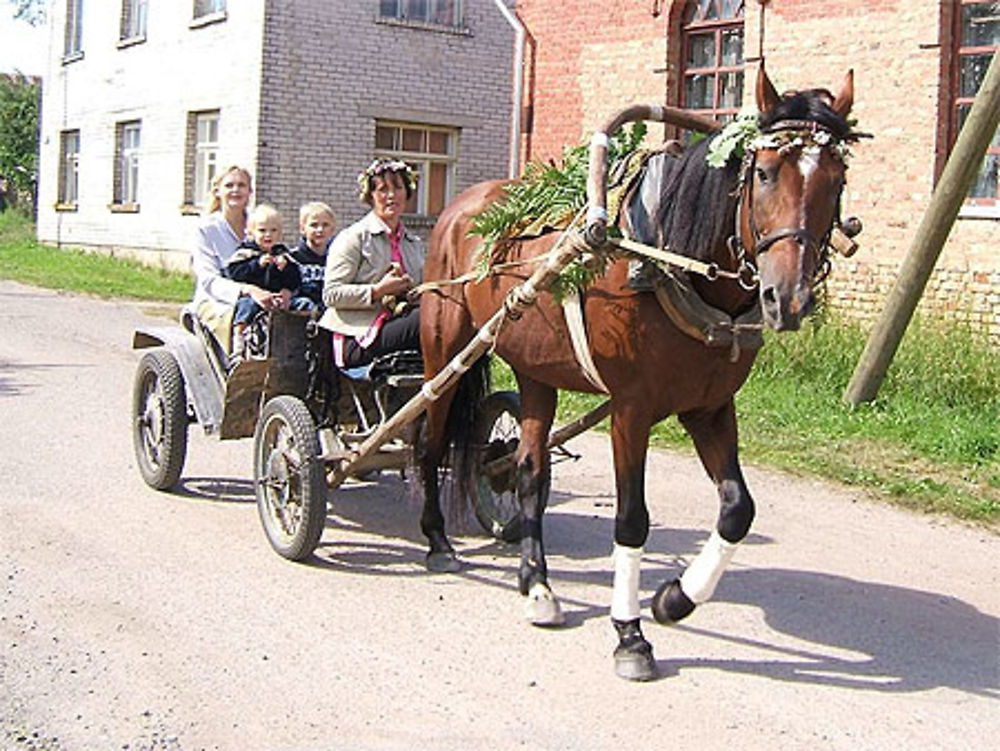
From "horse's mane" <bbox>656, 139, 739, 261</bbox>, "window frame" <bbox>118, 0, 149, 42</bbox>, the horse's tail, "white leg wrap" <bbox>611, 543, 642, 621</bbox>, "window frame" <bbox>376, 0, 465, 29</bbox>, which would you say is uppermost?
"window frame" <bbox>118, 0, 149, 42</bbox>

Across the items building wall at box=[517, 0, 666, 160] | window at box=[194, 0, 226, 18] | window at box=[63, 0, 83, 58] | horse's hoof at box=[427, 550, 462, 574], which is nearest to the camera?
horse's hoof at box=[427, 550, 462, 574]

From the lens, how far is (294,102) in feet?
68.4

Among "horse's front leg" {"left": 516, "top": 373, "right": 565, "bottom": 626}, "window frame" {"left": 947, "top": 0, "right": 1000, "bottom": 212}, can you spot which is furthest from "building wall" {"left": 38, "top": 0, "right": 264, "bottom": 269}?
"horse's front leg" {"left": 516, "top": 373, "right": 565, "bottom": 626}

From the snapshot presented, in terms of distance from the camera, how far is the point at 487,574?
6363 mm

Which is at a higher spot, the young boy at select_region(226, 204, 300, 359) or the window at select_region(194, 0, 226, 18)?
the window at select_region(194, 0, 226, 18)

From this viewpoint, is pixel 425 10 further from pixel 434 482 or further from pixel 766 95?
pixel 766 95

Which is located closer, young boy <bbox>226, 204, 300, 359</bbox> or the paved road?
the paved road

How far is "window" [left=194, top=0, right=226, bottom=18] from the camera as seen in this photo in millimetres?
22359

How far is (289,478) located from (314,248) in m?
1.55

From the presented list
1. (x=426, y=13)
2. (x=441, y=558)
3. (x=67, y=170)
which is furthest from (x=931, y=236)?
(x=67, y=170)

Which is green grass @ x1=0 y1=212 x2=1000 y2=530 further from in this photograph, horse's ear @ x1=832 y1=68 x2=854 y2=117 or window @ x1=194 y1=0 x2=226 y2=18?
window @ x1=194 y1=0 x2=226 y2=18

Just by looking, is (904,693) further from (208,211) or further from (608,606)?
(208,211)

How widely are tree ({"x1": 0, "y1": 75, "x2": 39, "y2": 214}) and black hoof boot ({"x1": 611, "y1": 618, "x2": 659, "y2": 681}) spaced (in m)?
36.5

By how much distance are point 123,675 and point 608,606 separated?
211 cm
